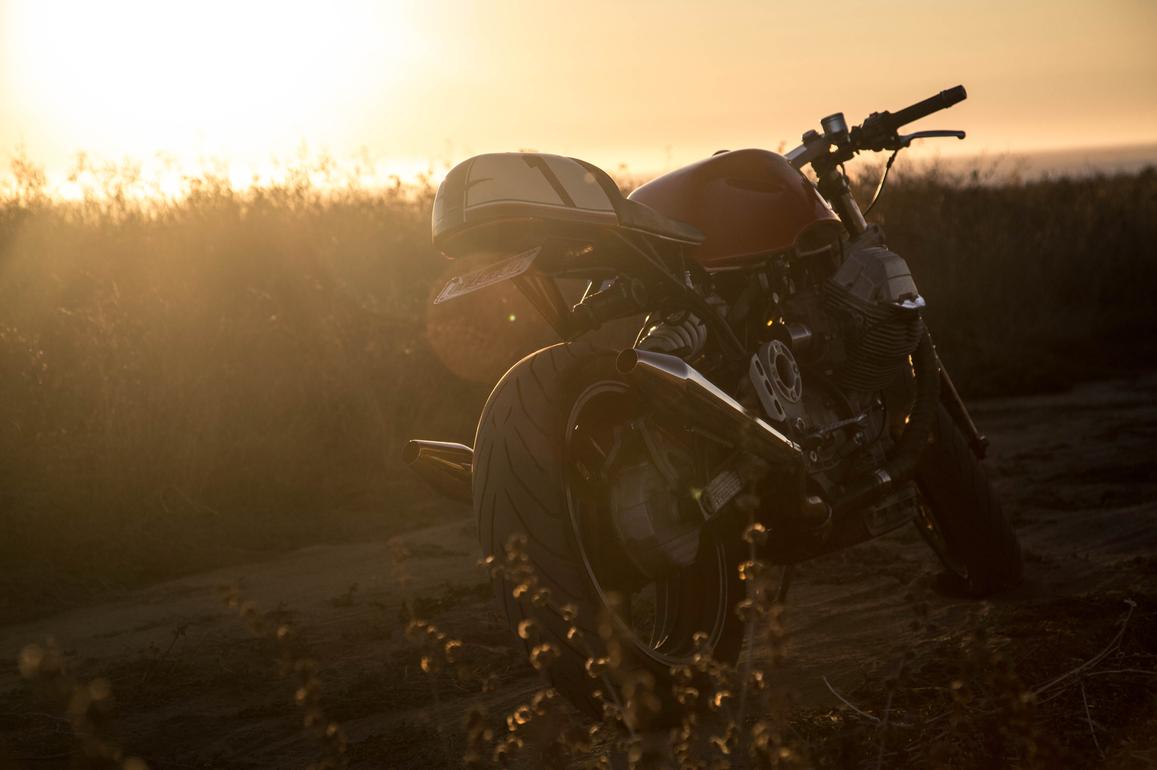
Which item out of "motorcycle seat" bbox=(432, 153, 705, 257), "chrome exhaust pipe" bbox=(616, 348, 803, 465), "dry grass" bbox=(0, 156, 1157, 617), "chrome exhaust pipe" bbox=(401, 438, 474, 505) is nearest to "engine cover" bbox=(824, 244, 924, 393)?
"chrome exhaust pipe" bbox=(616, 348, 803, 465)

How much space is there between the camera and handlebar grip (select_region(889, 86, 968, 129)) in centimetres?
412

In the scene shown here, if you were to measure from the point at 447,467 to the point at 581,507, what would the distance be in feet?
1.77

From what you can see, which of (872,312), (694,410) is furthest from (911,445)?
(694,410)

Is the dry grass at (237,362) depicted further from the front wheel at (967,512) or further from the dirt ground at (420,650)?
the front wheel at (967,512)

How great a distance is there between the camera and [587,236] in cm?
313

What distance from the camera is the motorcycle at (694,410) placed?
2920mm

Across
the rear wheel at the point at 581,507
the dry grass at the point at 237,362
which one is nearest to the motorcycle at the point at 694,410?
the rear wheel at the point at 581,507

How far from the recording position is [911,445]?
13.0 feet

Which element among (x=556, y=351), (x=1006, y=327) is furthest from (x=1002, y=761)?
(x=1006, y=327)

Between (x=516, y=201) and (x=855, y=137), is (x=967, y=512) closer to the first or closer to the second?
(x=855, y=137)

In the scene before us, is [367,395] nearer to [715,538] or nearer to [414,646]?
[414,646]

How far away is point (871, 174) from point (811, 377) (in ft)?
36.8

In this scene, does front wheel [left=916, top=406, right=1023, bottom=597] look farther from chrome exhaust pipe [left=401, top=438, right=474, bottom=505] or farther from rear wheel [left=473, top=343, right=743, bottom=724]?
chrome exhaust pipe [left=401, top=438, right=474, bottom=505]

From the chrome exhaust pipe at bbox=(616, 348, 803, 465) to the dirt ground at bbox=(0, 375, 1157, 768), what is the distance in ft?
1.93
